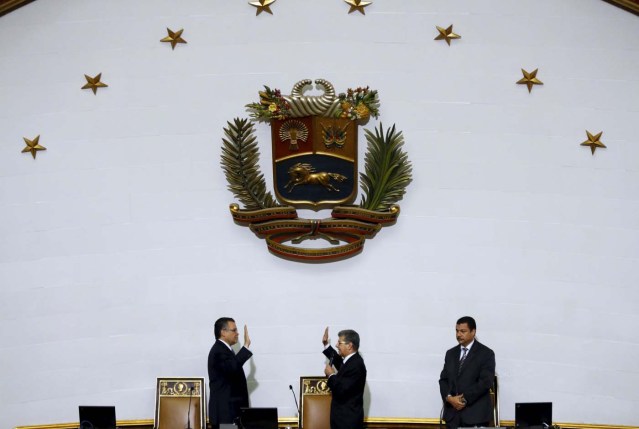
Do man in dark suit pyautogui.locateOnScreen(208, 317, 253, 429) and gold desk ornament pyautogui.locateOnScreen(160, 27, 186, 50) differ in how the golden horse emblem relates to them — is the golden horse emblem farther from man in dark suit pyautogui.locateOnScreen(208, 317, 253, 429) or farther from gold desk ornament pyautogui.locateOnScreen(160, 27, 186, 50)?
gold desk ornament pyautogui.locateOnScreen(160, 27, 186, 50)

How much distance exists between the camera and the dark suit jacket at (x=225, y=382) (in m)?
9.09

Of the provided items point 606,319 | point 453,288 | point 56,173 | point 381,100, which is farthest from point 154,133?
point 606,319

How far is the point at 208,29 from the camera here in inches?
394

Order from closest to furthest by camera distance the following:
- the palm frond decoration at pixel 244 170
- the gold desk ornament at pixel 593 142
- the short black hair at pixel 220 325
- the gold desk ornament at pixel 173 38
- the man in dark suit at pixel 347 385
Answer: the man in dark suit at pixel 347 385 → the short black hair at pixel 220 325 → the gold desk ornament at pixel 593 142 → the palm frond decoration at pixel 244 170 → the gold desk ornament at pixel 173 38

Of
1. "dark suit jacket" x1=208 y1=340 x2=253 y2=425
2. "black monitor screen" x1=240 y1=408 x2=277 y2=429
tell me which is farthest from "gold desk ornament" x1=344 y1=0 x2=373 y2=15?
"black monitor screen" x1=240 y1=408 x2=277 y2=429

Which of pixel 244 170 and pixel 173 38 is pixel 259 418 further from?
pixel 173 38

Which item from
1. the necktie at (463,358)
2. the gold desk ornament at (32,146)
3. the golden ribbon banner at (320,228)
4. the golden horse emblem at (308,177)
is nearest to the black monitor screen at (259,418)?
the necktie at (463,358)

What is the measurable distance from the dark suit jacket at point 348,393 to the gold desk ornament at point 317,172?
1.37m

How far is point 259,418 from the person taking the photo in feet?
27.8

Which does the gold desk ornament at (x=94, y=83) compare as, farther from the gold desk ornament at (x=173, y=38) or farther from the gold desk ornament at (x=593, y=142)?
the gold desk ornament at (x=593, y=142)

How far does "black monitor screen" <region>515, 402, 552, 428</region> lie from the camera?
843cm

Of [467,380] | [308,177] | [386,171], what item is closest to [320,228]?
[308,177]

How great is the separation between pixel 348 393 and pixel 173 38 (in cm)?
361

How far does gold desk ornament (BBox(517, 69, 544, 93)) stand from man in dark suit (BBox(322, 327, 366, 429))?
9.12 feet
